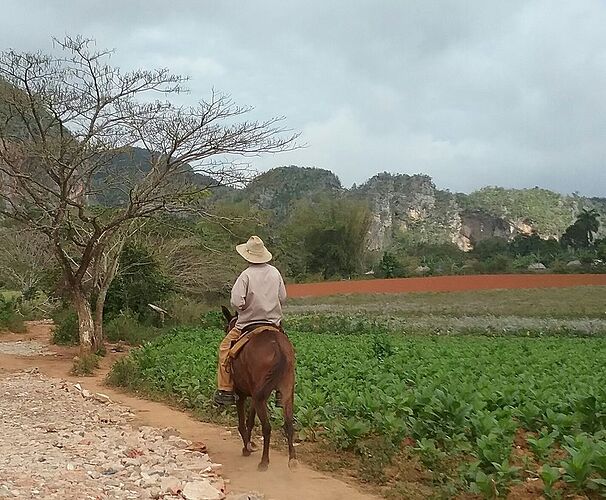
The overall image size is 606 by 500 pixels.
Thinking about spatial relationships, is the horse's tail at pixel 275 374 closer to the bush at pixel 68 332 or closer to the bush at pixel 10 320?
the bush at pixel 68 332

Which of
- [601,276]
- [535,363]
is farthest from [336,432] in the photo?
[601,276]

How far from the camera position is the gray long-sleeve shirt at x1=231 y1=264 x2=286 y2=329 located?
7.34m

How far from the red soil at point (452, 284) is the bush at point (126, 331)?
16.8m

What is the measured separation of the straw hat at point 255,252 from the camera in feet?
24.8

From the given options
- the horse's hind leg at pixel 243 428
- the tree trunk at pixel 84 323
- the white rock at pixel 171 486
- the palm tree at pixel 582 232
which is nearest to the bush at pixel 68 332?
the tree trunk at pixel 84 323

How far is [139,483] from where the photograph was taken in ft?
20.8

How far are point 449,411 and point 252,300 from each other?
2.40 meters

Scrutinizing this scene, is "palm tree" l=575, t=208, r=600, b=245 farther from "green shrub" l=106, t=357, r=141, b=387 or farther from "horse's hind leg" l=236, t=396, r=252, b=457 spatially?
"horse's hind leg" l=236, t=396, r=252, b=457

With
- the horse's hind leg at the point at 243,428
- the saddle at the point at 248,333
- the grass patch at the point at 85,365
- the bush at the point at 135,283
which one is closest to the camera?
the saddle at the point at 248,333

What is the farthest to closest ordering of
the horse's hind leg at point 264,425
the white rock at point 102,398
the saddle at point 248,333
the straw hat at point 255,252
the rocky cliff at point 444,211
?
the rocky cliff at point 444,211 < the white rock at point 102,398 < the straw hat at point 255,252 < the saddle at point 248,333 < the horse's hind leg at point 264,425

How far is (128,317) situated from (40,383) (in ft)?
28.6

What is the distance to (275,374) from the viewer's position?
275 inches

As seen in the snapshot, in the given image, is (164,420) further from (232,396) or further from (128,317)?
(128,317)

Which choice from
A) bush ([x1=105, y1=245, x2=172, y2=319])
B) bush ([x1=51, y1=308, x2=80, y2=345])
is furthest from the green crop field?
bush ([x1=105, y1=245, x2=172, y2=319])
